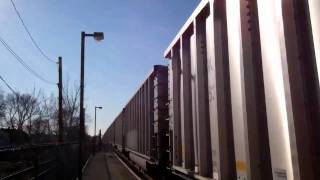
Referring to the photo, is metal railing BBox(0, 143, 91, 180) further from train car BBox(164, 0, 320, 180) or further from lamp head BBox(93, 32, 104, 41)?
lamp head BBox(93, 32, 104, 41)

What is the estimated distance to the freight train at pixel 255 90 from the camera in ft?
11.0

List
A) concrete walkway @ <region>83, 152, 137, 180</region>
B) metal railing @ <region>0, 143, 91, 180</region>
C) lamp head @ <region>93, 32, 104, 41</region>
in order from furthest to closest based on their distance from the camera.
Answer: concrete walkway @ <region>83, 152, 137, 180</region>
lamp head @ <region>93, 32, 104, 41</region>
metal railing @ <region>0, 143, 91, 180</region>

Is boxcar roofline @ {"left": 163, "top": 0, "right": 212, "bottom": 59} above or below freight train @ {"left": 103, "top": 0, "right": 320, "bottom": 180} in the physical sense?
above

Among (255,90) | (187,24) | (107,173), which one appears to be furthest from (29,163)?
(107,173)

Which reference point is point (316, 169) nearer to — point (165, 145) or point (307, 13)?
point (307, 13)

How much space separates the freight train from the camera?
3.35 m

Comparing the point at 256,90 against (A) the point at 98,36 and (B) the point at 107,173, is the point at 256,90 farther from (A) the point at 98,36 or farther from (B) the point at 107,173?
(B) the point at 107,173

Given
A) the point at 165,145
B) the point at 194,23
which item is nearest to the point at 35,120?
the point at 165,145

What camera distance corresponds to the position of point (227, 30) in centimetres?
505

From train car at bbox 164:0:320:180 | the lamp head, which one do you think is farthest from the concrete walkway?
train car at bbox 164:0:320:180

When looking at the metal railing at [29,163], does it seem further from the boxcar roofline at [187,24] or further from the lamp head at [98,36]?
the lamp head at [98,36]

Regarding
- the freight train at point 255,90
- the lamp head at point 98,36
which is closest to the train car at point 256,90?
the freight train at point 255,90

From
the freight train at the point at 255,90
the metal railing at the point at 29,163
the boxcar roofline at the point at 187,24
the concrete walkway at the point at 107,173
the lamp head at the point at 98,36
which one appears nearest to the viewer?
the freight train at the point at 255,90

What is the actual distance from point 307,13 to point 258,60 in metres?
0.89
